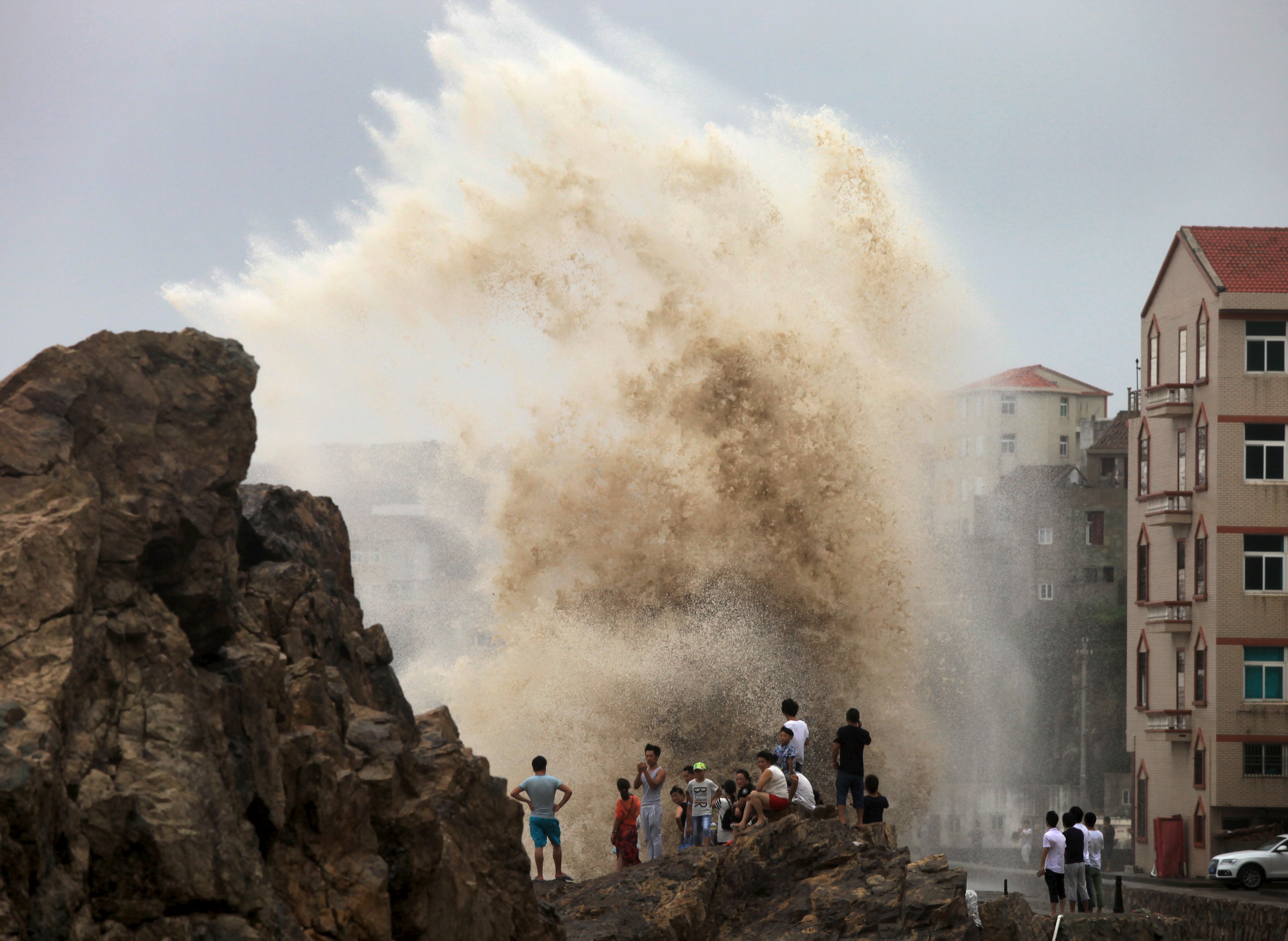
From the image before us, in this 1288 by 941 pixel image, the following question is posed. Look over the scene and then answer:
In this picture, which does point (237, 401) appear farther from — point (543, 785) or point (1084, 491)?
point (1084, 491)

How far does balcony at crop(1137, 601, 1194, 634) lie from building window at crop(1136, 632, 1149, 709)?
1631 mm

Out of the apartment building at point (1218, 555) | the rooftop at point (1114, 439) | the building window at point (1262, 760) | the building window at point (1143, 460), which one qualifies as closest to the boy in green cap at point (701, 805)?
the apartment building at point (1218, 555)

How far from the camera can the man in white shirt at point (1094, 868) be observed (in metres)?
19.2

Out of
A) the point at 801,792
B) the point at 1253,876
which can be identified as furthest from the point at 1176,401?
the point at 801,792

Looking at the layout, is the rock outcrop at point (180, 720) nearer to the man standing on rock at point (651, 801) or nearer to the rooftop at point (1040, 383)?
the man standing on rock at point (651, 801)

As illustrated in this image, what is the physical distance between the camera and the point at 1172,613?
125 feet

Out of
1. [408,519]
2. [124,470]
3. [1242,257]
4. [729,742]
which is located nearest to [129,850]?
[124,470]

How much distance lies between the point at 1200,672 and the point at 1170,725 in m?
1.56

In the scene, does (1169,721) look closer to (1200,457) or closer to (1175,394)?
(1200,457)

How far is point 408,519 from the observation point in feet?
283

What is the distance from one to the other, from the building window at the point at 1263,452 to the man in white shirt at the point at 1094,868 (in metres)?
19.6

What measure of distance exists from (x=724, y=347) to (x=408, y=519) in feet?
179

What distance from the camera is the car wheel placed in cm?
3083

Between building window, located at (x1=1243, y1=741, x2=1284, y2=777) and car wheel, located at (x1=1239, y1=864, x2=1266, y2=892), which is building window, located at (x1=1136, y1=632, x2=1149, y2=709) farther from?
car wheel, located at (x1=1239, y1=864, x2=1266, y2=892)
